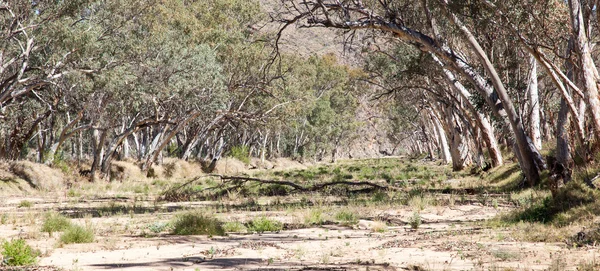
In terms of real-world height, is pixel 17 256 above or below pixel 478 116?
below

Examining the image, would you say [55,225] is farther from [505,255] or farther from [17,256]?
[505,255]

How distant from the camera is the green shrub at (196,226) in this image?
9.84 m

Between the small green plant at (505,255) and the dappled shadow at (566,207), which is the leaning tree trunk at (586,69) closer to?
the dappled shadow at (566,207)

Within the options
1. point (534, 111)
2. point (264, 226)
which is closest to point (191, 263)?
point (264, 226)

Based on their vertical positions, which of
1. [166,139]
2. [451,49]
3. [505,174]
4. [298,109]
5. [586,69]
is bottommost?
[505,174]

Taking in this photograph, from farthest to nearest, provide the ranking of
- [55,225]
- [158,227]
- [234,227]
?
[234,227]
[158,227]
[55,225]

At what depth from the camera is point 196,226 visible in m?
9.95

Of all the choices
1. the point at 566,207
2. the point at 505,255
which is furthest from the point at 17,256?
the point at 566,207

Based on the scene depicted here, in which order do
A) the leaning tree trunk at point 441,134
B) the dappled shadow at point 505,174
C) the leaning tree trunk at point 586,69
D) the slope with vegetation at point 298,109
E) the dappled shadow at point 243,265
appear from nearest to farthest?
1. the dappled shadow at point 243,265
2. the slope with vegetation at point 298,109
3. the leaning tree trunk at point 586,69
4. the dappled shadow at point 505,174
5. the leaning tree trunk at point 441,134

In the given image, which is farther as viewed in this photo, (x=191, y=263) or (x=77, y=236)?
(x=77, y=236)

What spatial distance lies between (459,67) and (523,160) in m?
2.74

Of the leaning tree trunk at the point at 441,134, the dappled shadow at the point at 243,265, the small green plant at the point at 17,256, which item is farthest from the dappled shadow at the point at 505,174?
the leaning tree trunk at the point at 441,134

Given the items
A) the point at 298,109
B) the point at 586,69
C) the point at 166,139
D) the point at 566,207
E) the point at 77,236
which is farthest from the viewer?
the point at 298,109

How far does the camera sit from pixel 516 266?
643cm
